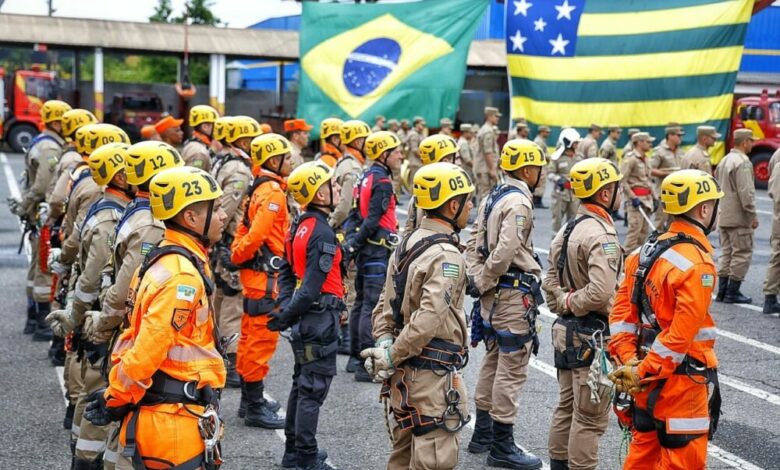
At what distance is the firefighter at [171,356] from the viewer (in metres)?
4.16

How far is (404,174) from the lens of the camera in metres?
22.1

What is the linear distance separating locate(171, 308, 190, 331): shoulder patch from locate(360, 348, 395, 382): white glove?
119 centimetres

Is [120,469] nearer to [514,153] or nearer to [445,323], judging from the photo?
[445,323]

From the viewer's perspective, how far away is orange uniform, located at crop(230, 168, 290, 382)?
7418 millimetres

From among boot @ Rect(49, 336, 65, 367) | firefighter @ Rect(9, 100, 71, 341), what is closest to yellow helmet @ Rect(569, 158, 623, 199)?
boot @ Rect(49, 336, 65, 367)

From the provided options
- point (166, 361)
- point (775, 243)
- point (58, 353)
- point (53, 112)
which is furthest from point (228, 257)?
point (775, 243)

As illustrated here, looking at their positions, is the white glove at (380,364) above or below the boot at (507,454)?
above

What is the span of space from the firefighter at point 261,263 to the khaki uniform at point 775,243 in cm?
662

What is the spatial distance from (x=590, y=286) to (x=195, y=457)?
2.77 m

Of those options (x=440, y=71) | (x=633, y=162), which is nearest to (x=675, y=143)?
(x=633, y=162)

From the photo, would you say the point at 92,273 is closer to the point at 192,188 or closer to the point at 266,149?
the point at 192,188

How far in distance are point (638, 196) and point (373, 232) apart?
671 cm

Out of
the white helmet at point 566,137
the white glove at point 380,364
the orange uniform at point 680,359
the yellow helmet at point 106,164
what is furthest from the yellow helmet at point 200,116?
the orange uniform at point 680,359

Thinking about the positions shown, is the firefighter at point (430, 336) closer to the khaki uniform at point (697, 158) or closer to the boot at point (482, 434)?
the boot at point (482, 434)
